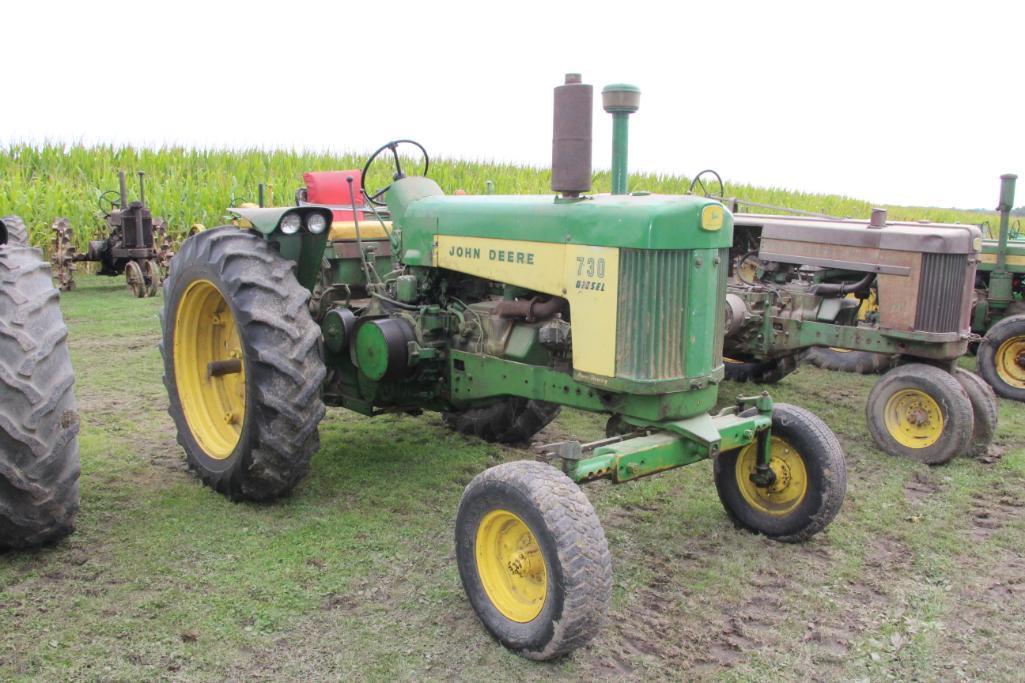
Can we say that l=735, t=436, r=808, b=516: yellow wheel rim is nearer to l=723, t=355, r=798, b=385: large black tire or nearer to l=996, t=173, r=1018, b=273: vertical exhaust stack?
l=723, t=355, r=798, b=385: large black tire

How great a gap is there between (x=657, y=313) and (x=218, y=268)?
6.71ft

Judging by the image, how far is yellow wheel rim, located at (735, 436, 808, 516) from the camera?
3770 millimetres

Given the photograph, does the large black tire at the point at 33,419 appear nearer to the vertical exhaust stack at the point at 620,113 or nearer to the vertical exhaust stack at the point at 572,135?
the vertical exhaust stack at the point at 572,135

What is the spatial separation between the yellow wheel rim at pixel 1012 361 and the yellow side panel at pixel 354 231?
5.25 metres

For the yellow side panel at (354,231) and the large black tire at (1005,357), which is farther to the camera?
the large black tire at (1005,357)

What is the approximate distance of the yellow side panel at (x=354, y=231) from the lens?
16.1ft

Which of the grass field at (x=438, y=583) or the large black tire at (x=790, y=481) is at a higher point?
the large black tire at (x=790, y=481)

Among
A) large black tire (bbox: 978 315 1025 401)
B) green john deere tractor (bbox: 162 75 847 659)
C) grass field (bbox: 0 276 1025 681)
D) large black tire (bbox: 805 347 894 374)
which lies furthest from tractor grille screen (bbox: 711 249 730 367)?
large black tire (bbox: 978 315 1025 401)

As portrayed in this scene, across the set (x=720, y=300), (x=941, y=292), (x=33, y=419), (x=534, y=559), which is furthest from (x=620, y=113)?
(x=941, y=292)

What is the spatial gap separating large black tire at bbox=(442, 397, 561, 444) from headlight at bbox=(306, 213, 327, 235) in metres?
1.39

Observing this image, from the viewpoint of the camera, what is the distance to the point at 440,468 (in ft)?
15.4

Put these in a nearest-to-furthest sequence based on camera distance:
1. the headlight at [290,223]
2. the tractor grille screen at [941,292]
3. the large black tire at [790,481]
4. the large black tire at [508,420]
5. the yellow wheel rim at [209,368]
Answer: the large black tire at [790,481], the headlight at [290,223], the yellow wheel rim at [209,368], the large black tire at [508,420], the tractor grille screen at [941,292]

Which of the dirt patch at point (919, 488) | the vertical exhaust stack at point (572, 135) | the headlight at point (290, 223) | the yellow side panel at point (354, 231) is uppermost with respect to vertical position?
the vertical exhaust stack at point (572, 135)

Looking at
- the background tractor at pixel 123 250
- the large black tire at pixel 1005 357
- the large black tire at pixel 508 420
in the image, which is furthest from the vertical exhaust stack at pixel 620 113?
the background tractor at pixel 123 250
